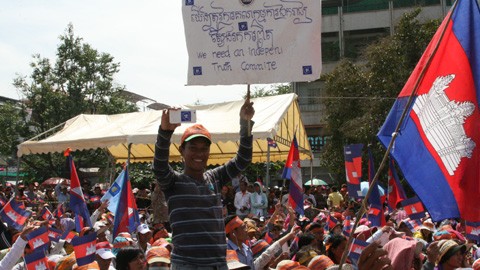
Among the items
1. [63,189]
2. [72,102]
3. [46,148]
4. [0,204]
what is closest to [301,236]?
[0,204]

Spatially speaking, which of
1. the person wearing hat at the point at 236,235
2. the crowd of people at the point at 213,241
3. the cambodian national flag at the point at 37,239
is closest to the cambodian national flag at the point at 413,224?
the crowd of people at the point at 213,241

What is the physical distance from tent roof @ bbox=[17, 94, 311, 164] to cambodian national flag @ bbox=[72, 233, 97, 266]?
7.26 m

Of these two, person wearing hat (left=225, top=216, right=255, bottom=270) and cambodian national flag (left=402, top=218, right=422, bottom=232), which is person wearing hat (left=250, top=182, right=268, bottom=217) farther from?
person wearing hat (left=225, top=216, right=255, bottom=270)

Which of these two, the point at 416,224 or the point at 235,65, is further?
the point at 416,224

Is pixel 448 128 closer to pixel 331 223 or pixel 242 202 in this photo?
pixel 331 223

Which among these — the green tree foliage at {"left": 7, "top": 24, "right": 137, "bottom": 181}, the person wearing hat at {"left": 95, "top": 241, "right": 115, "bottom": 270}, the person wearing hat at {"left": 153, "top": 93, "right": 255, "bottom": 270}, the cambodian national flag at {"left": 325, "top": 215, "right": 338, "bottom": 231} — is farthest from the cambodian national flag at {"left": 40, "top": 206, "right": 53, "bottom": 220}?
the green tree foliage at {"left": 7, "top": 24, "right": 137, "bottom": 181}

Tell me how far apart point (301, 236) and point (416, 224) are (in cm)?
353

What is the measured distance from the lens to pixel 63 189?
60.3 feet

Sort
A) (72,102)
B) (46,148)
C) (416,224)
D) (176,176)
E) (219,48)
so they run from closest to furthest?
(176,176), (219,48), (416,224), (46,148), (72,102)

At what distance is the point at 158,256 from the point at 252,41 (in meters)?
2.30

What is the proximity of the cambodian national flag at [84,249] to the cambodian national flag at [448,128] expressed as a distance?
9.99 ft

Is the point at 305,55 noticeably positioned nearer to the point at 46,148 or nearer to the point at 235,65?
the point at 235,65

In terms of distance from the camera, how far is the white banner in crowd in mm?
4668

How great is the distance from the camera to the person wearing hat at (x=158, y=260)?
19.9 feet
